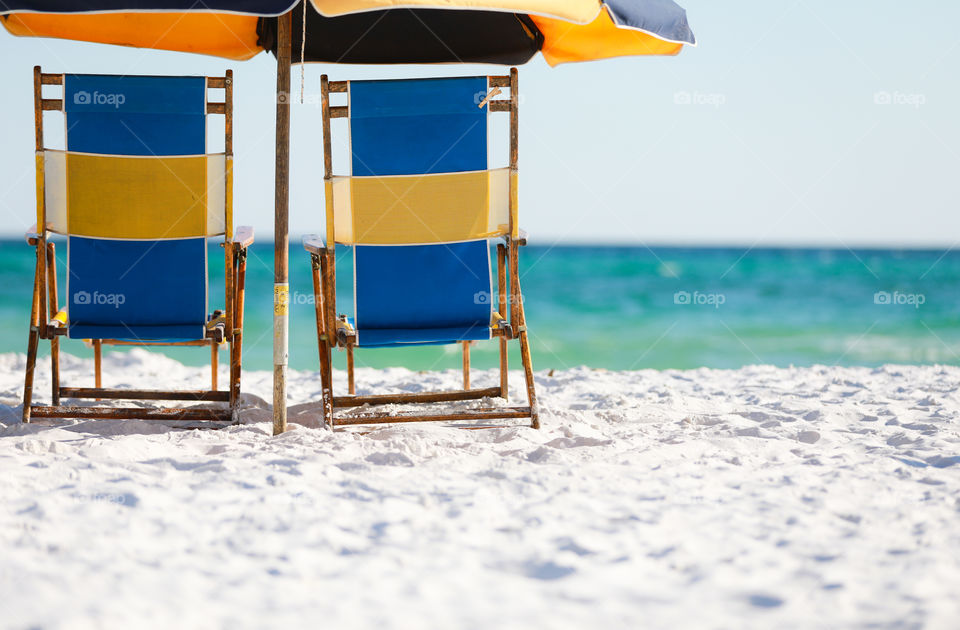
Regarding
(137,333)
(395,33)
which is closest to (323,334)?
(137,333)

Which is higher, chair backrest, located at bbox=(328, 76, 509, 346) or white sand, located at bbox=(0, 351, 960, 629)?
chair backrest, located at bbox=(328, 76, 509, 346)

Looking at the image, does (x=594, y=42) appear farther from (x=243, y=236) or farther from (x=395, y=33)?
(x=243, y=236)

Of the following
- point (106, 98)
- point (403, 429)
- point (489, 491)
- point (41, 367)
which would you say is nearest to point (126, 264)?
point (106, 98)

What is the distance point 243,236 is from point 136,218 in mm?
379

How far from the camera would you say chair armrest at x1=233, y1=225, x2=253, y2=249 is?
110 inches

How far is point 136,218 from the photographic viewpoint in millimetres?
2789

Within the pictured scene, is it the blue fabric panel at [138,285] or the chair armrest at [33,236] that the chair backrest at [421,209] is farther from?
the chair armrest at [33,236]

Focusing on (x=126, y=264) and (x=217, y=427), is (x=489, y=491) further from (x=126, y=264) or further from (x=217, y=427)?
(x=126, y=264)

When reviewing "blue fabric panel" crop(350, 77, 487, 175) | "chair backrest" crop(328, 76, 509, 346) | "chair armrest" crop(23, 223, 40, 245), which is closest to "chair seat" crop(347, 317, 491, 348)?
"chair backrest" crop(328, 76, 509, 346)

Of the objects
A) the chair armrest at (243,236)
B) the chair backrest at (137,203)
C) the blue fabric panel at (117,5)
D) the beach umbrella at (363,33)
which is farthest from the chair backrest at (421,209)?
the blue fabric panel at (117,5)

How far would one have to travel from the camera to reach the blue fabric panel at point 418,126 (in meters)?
2.67

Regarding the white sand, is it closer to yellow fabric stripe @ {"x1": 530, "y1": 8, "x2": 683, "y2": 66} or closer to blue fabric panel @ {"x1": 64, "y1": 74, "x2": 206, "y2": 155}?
blue fabric panel @ {"x1": 64, "y1": 74, "x2": 206, "y2": 155}

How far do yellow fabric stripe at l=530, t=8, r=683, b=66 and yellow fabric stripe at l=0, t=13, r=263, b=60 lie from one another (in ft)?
4.02

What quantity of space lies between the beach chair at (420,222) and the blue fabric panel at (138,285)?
1.53 ft
